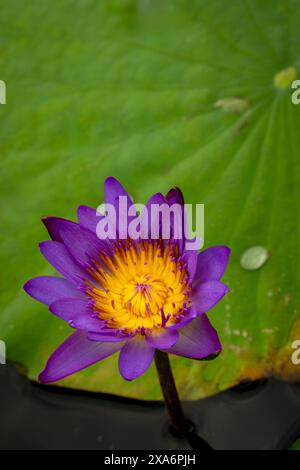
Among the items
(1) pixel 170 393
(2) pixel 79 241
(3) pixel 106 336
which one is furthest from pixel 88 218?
(1) pixel 170 393

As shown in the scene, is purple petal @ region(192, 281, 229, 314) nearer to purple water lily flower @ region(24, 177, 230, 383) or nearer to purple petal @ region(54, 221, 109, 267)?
purple water lily flower @ region(24, 177, 230, 383)

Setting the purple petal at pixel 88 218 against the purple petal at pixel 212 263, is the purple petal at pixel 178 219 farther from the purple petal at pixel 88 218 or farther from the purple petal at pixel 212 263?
the purple petal at pixel 88 218

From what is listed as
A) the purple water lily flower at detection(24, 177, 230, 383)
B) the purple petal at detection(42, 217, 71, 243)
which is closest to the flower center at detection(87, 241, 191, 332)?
the purple water lily flower at detection(24, 177, 230, 383)

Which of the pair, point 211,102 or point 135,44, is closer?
point 211,102
